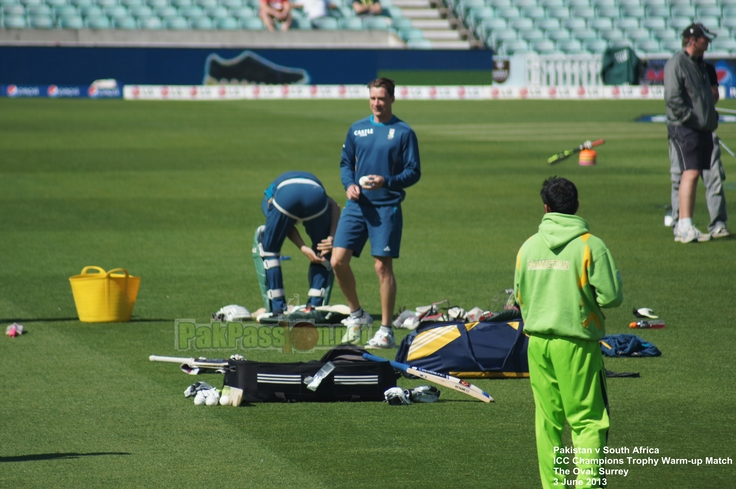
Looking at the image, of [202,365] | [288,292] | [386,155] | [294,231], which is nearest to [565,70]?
[288,292]

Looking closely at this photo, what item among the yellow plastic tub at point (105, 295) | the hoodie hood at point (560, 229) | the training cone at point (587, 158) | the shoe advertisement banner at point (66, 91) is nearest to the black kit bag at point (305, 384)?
the hoodie hood at point (560, 229)

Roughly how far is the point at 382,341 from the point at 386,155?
1.57 meters

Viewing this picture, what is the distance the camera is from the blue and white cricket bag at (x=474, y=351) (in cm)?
793

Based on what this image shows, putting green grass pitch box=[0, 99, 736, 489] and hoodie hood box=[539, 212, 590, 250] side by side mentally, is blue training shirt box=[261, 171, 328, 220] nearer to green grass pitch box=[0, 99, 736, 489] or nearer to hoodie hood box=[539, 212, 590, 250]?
green grass pitch box=[0, 99, 736, 489]

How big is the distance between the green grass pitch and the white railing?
55.3 ft

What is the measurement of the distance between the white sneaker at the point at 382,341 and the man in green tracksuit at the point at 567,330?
3589 millimetres

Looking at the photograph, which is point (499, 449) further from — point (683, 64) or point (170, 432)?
point (683, 64)

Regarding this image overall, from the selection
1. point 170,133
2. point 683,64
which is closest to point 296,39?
point 170,133

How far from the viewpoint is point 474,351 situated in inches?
313

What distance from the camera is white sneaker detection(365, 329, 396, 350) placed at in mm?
8844

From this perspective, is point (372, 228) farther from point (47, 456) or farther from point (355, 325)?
point (47, 456)

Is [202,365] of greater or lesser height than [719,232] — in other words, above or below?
above

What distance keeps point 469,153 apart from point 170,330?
52.0 feet

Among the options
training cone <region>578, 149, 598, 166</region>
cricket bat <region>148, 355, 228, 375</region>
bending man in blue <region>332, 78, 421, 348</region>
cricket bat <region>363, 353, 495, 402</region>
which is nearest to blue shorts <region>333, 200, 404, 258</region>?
bending man in blue <region>332, 78, 421, 348</region>
